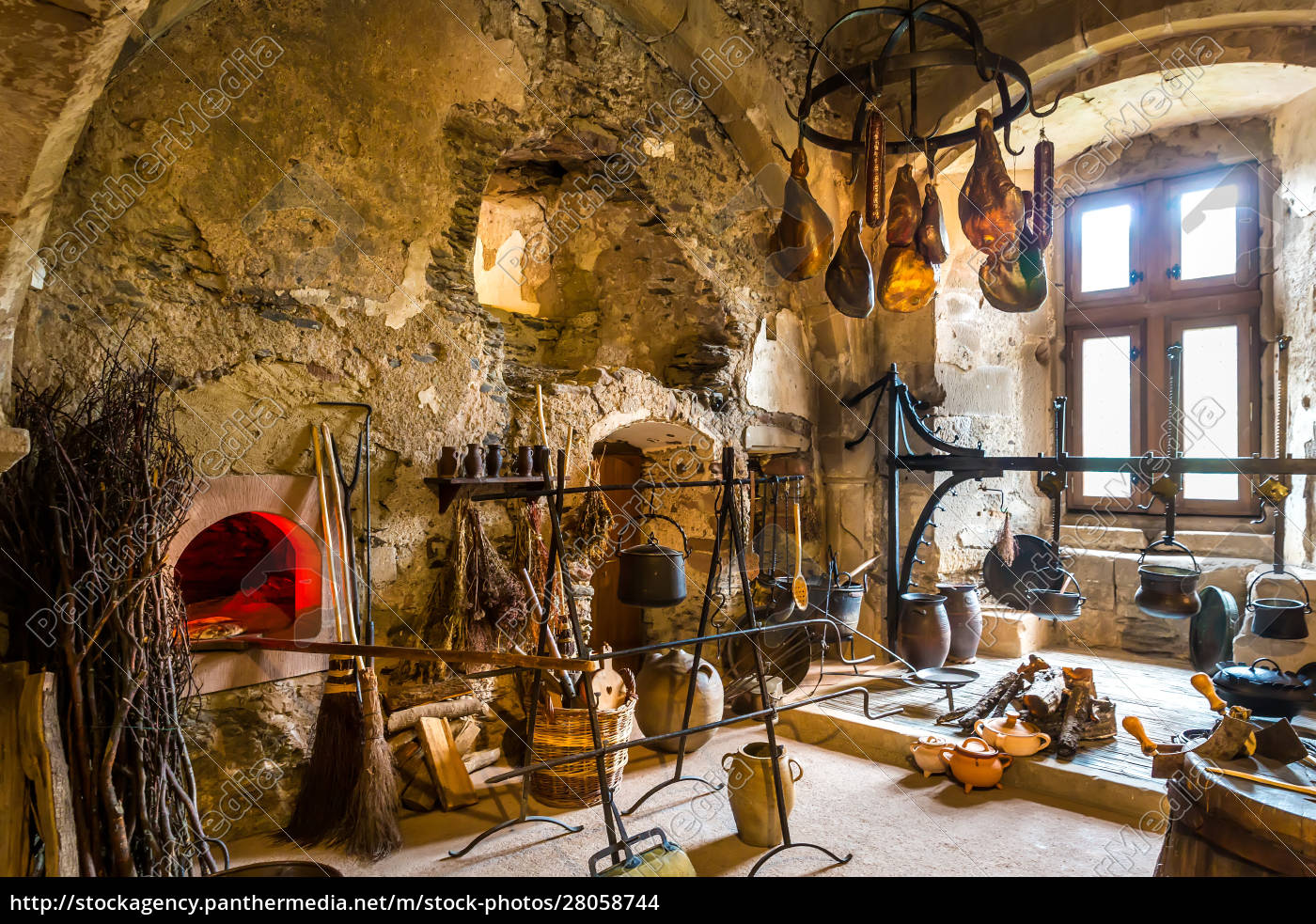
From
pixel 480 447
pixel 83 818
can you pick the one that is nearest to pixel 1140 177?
pixel 480 447

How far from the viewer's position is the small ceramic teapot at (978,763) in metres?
3.47

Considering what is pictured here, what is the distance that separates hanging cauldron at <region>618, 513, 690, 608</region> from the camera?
3.27 meters

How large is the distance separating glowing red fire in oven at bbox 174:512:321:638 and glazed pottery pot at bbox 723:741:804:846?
189 cm

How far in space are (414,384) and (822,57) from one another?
4018 millimetres

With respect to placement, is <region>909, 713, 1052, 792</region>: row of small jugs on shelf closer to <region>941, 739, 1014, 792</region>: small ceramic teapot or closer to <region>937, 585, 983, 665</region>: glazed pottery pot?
<region>941, 739, 1014, 792</region>: small ceramic teapot

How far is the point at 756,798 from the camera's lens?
9.77 ft

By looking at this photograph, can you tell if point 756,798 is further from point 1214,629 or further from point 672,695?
point 1214,629

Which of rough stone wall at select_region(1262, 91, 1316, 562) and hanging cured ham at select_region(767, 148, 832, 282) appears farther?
rough stone wall at select_region(1262, 91, 1316, 562)

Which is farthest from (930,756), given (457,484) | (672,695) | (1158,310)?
(1158,310)

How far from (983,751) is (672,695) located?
147 cm

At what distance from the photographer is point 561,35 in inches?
160

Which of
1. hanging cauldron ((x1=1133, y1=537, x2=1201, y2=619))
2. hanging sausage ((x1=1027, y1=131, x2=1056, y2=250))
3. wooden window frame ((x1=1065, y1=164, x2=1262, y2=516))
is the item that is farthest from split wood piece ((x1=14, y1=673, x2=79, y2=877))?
wooden window frame ((x1=1065, y1=164, x2=1262, y2=516))
